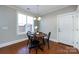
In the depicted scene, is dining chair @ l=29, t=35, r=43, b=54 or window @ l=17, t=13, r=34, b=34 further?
dining chair @ l=29, t=35, r=43, b=54

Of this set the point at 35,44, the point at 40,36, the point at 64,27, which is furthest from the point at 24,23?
the point at 64,27

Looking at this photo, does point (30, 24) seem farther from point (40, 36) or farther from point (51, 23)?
point (51, 23)

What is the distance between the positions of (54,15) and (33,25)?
57 cm

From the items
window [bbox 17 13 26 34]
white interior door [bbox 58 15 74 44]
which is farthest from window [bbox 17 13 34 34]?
white interior door [bbox 58 15 74 44]

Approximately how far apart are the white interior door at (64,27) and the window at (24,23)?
703 mm

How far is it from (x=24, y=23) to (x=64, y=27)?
1.09m

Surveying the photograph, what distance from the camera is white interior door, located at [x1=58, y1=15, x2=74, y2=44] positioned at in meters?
2.24

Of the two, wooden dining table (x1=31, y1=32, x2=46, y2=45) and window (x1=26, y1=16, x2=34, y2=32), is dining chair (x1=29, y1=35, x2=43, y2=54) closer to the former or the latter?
wooden dining table (x1=31, y1=32, x2=46, y2=45)

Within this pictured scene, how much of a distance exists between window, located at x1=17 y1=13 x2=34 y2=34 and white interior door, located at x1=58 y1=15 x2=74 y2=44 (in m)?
0.70

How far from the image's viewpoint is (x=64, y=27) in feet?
8.04

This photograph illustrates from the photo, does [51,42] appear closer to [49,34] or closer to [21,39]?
[49,34]

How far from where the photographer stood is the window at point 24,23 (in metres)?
2.13

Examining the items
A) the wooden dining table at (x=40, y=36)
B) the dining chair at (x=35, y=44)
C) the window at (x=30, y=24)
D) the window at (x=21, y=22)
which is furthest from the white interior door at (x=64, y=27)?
the window at (x=21, y=22)
